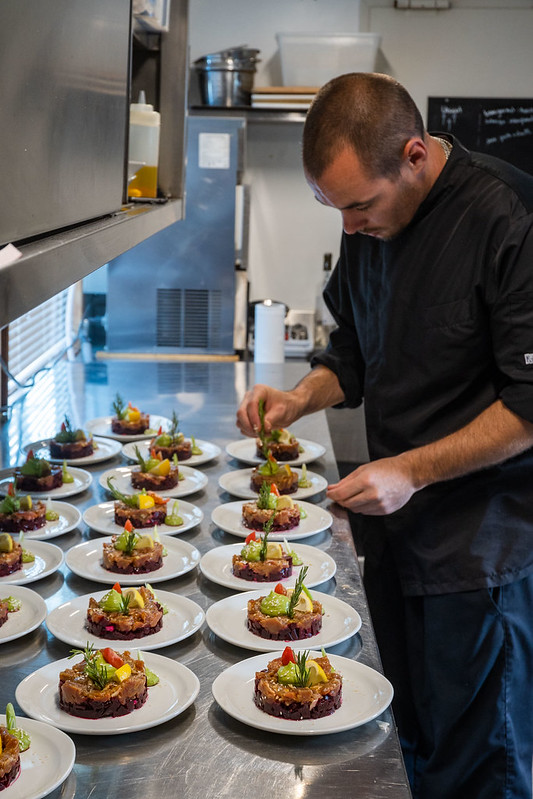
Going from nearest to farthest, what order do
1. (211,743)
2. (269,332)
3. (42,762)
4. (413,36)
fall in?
(42,762)
(211,743)
(269,332)
(413,36)

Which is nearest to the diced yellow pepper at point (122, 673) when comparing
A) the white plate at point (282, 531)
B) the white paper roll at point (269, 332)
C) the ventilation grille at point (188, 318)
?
the white plate at point (282, 531)

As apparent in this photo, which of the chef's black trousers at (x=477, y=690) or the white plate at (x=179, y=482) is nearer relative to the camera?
the chef's black trousers at (x=477, y=690)

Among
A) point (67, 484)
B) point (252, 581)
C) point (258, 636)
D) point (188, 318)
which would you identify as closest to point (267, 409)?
point (67, 484)

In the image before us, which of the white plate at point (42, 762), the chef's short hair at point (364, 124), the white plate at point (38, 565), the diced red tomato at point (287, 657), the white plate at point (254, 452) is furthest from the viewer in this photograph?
the white plate at point (254, 452)

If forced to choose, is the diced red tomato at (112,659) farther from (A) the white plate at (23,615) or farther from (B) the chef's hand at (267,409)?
(B) the chef's hand at (267,409)

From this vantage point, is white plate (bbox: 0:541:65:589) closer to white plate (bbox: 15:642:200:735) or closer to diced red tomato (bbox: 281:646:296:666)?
→ white plate (bbox: 15:642:200:735)

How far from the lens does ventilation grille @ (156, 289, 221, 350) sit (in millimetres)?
4430

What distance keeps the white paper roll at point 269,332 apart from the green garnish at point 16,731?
9.33 feet

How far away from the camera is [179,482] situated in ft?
7.75

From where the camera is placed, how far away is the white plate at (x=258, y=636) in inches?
59.2

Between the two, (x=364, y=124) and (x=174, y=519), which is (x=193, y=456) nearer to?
(x=174, y=519)

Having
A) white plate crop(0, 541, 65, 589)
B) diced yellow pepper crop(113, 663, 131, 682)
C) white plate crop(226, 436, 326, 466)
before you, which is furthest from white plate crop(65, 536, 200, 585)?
white plate crop(226, 436, 326, 466)

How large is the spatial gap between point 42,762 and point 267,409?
1414mm

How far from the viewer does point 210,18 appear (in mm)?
5223
